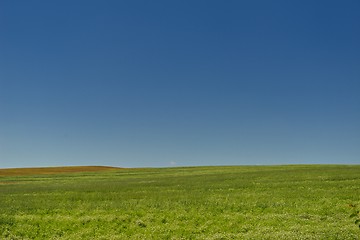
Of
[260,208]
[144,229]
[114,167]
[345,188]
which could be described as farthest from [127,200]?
[114,167]

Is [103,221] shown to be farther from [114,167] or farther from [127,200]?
[114,167]

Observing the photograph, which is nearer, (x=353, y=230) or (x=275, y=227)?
(x=353, y=230)

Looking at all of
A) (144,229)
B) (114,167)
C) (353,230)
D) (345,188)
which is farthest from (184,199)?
(114,167)

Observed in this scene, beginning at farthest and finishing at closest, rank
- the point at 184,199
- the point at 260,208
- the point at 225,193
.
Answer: the point at 225,193, the point at 184,199, the point at 260,208

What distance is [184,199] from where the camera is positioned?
32.4 metres

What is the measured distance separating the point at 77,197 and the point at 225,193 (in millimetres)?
14356

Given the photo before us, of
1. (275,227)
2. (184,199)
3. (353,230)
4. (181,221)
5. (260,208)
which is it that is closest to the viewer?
(353,230)

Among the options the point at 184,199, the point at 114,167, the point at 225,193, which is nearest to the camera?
the point at 184,199

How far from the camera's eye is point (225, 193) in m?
36.4

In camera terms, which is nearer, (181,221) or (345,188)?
(181,221)

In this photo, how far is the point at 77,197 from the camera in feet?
119

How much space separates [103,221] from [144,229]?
3.47m

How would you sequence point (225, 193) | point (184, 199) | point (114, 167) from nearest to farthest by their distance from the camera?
point (184, 199), point (225, 193), point (114, 167)

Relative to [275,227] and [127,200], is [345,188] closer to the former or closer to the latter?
[275,227]
